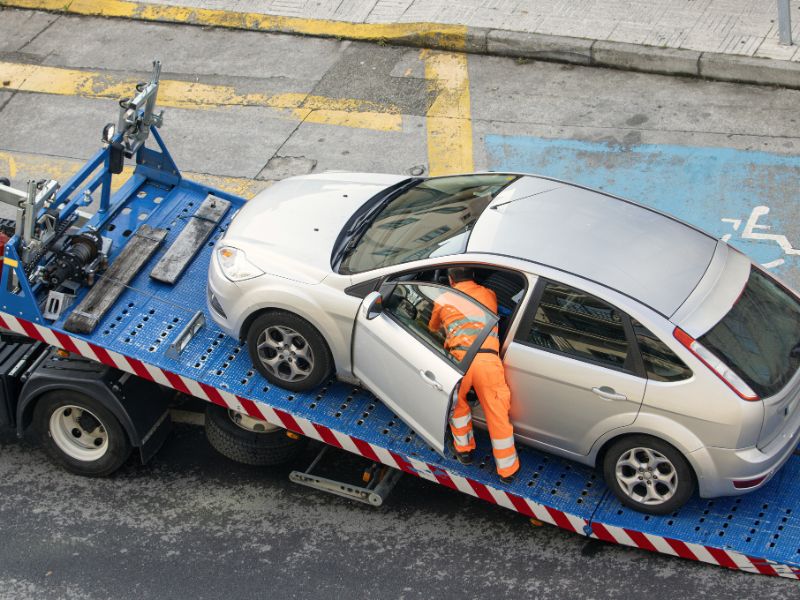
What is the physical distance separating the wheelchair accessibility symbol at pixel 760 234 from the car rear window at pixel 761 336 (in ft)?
7.92

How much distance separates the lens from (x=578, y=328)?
21.6 ft

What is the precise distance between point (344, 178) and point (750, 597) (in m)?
3.99

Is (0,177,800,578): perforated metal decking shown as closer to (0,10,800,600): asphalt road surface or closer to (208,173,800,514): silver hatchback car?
(208,173,800,514): silver hatchback car

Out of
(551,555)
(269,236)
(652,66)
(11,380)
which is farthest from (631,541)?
(652,66)

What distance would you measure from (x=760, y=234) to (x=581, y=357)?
3.80 metres

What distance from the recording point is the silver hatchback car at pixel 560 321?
637 cm

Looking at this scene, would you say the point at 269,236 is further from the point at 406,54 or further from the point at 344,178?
the point at 406,54

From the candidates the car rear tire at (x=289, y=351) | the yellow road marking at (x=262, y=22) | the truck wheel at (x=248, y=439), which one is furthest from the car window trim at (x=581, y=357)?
the yellow road marking at (x=262, y=22)

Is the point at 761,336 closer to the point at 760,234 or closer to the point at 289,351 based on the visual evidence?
the point at 289,351

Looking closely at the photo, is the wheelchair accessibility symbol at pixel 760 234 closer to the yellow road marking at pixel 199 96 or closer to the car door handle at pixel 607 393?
the car door handle at pixel 607 393

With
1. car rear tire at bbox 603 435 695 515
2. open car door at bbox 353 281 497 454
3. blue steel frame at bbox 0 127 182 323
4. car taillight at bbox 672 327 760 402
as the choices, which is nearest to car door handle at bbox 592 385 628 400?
car rear tire at bbox 603 435 695 515

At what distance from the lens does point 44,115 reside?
11.8 meters

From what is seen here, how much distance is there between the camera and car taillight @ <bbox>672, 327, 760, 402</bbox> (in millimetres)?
6238

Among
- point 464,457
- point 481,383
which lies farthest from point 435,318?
point 464,457
